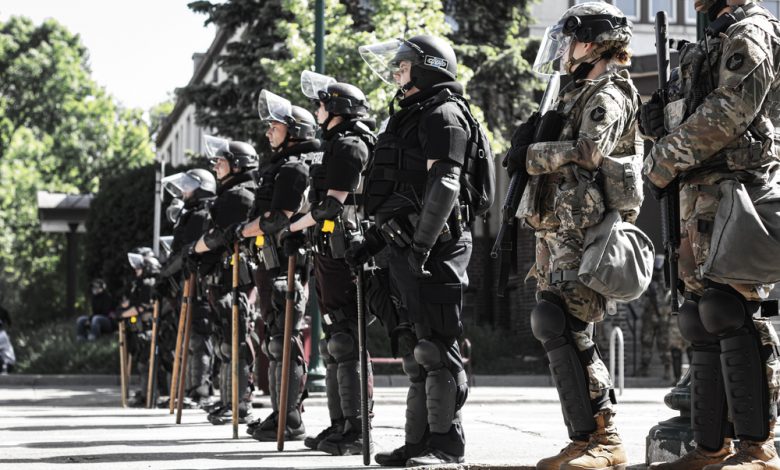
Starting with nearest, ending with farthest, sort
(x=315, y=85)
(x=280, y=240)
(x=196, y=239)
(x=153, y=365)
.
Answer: (x=315, y=85)
(x=280, y=240)
(x=196, y=239)
(x=153, y=365)

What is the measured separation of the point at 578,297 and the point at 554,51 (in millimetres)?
1141

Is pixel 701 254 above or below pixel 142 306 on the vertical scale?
above

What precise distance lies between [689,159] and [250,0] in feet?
67.2

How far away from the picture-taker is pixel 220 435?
877 centimetres

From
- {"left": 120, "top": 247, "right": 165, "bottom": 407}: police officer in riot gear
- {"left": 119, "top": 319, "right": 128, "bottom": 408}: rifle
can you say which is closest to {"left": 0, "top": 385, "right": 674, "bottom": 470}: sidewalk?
{"left": 119, "top": 319, "right": 128, "bottom": 408}: rifle

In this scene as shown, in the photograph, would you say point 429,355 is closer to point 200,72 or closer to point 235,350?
point 235,350

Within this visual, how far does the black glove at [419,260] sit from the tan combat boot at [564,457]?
4.19 feet

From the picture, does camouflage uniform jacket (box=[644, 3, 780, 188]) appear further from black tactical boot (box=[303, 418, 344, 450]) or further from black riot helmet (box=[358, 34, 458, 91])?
black tactical boot (box=[303, 418, 344, 450])

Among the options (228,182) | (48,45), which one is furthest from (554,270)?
(48,45)

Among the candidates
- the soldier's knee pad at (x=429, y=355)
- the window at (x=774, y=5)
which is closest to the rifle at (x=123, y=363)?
the soldier's knee pad at (x=429, y=355)

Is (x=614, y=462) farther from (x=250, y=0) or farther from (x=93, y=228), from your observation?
(x=93, y=228)

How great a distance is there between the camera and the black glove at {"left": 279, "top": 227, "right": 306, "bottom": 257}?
7.97 metres

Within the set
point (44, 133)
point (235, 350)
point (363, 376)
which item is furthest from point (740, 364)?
point (44, 133)

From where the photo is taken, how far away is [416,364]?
21.3 feet
